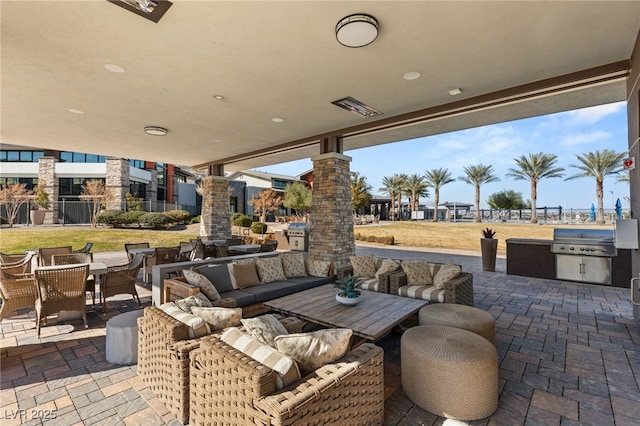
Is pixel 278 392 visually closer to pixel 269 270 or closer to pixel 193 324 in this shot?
pixel 193 324

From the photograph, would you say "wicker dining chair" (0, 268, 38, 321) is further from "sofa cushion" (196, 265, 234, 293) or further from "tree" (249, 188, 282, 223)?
"tree" (249, 188, 282, 223)

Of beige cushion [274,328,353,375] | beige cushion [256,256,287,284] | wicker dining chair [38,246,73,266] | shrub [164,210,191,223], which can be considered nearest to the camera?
beige cushion [274,328,353,375]

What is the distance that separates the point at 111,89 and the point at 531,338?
21.6 feet

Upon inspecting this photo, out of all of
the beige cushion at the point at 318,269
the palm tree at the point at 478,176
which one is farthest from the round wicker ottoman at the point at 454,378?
the palm tree at the point at 478,176

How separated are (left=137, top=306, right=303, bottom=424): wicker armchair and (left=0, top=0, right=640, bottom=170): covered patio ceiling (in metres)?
2.76

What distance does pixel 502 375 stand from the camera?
2.56 m

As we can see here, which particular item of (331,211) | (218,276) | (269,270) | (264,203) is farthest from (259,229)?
(218,276)

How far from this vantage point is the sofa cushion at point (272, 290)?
12.5 feet

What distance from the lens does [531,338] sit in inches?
130

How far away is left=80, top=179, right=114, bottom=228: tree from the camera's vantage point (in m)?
14.6

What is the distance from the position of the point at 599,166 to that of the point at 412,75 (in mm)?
18101

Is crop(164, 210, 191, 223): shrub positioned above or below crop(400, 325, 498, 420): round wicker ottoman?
above

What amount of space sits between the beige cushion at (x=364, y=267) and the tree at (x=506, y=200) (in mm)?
24249

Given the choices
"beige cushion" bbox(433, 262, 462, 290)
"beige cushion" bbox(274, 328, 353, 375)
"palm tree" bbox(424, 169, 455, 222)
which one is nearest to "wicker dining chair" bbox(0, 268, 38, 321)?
"beige cushion" bbox(274, 328, 353, 375)
